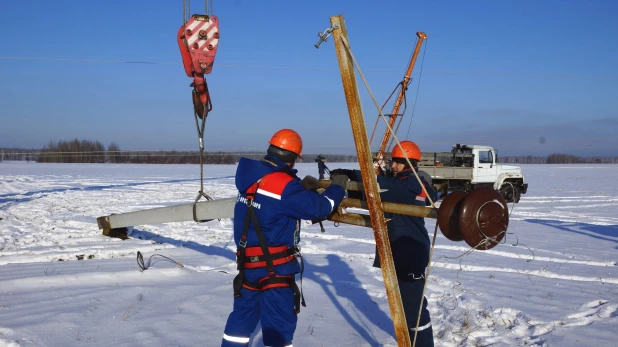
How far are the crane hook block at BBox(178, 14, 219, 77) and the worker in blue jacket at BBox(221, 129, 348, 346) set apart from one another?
8.53ft

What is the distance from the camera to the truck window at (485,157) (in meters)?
20.4

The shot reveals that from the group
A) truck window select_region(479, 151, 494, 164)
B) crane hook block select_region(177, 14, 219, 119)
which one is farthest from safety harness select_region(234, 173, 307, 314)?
truck window select_region(479, 151, 494, 164)

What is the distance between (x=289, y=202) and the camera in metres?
3.22

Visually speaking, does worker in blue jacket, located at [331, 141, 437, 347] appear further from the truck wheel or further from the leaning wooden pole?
the truck wheel

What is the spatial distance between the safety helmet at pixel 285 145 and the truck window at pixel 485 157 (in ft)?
60.4

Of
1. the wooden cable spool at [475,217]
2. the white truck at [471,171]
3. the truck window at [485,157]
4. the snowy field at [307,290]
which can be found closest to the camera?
the wooden cable spool at [475,217]

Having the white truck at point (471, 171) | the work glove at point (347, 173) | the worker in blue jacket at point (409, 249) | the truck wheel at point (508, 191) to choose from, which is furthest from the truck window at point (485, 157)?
the work glove at point (347, 173)

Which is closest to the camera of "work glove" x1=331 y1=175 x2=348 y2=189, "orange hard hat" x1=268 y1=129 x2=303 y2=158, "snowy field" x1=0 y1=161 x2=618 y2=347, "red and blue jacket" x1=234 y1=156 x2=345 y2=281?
"red and blue jacket" x1=234 y1=156 x2=345 y2=281

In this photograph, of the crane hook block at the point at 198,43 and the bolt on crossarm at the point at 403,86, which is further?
the bolt on crossarm at the point at 403,86

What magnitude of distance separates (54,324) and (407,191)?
360 cm

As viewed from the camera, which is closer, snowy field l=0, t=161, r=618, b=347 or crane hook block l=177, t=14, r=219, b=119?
snowy field l=0, t=161, r=618, b=347

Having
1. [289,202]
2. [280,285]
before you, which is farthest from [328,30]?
[280,285]

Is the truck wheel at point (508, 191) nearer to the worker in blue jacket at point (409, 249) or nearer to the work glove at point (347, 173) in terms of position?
the worker in blue jacket at point (409, 249)

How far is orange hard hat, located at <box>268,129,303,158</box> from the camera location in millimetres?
3469
